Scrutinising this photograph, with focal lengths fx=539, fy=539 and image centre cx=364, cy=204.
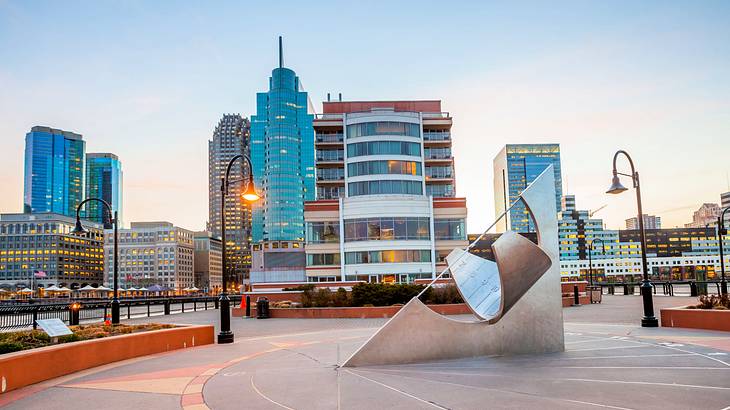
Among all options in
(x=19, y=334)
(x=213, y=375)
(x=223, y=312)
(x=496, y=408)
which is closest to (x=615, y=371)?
(x=496, y=408)

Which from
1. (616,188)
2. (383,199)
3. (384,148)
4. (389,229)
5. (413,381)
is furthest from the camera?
(384,148)

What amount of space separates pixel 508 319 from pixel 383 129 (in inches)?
2049

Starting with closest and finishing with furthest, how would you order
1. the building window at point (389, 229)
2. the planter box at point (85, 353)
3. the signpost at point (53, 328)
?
the planter box at point (85, 353), the signpost at point (53, 328), the building window at point (389, 229)

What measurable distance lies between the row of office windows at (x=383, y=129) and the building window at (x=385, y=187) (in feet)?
19.1

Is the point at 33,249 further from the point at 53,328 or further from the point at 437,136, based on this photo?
the point at 53,328

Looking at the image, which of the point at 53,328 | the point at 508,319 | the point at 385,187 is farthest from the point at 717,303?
the point at 385,187

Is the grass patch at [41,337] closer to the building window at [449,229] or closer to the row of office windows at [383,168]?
the building window at [449,229]

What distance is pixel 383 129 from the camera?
62406mm

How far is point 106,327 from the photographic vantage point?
14.6 m

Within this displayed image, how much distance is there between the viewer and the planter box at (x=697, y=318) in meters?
→ 16.0

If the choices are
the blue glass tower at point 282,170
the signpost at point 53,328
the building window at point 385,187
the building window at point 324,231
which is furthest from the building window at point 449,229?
the blue glass tower at point 282,170

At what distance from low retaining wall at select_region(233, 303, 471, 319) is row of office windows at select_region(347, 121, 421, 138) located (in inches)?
1470

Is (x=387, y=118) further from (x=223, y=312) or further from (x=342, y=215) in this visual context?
(x=223, y=312)

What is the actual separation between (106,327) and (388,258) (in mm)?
43667
